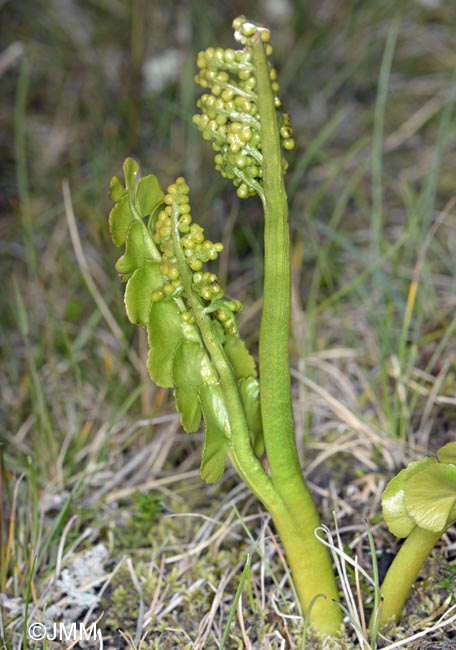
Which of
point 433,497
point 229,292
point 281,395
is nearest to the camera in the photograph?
point 433,497

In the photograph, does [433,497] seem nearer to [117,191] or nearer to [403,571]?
[403,571]

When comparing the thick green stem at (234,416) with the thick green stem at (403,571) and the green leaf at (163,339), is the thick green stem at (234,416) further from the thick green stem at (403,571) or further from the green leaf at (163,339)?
the thick green stem at (403,571)

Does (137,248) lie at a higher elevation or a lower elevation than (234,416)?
higher

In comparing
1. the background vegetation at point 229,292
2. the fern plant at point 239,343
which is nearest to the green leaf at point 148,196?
the fern plant at point 239,343

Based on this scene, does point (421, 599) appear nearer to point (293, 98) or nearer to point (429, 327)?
point (429, 327)

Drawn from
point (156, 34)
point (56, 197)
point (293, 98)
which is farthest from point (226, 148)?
point (156, 34)

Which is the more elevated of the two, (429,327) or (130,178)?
(130,178)

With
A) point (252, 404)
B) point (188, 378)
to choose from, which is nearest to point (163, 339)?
point (188, 378)
